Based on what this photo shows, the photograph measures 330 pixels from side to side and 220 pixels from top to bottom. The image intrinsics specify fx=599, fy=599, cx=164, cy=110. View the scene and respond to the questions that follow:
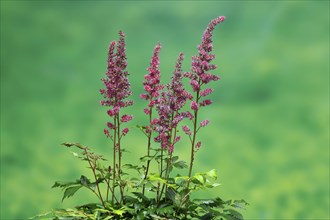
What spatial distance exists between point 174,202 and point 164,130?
30cm

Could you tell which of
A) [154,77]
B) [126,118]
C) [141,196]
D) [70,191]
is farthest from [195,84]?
[70,191]

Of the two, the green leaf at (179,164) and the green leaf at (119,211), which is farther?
the green leaf at (179,164)

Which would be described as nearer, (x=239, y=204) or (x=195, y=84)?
(x=195, y=84)

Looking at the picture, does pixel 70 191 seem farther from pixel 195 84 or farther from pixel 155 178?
pixel 195 84

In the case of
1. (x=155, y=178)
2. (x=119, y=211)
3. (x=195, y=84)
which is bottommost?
(x=119, y=211)

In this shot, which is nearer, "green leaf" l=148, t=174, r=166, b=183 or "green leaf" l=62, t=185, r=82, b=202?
"green leaf" l=148, t=174, r=166, b=183

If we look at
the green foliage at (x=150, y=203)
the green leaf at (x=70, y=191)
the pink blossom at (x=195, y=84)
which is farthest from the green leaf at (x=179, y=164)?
the green leaf at (x=70, y=191)

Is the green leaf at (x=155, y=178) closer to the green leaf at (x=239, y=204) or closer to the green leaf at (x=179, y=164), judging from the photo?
the green leaf at (x=179, y=164)

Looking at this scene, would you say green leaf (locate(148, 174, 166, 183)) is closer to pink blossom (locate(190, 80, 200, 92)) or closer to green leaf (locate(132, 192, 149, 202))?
green leaf (locate(132, 192, 149, 202))

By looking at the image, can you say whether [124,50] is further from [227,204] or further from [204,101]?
[227,204]

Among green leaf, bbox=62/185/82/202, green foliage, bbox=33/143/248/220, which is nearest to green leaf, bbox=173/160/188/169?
green foliage, bbox=33/143/248/220

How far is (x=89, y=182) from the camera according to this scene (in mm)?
2549

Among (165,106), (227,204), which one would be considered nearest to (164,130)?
(165,106)

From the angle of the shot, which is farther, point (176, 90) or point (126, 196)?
point (126, 196)
